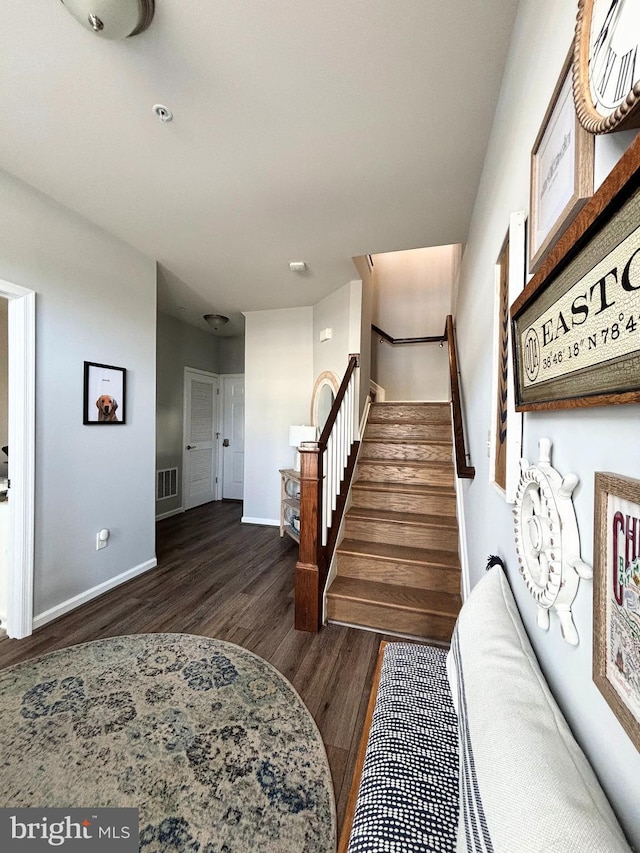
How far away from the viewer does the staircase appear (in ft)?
7.18

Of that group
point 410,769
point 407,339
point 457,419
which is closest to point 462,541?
point 457,419

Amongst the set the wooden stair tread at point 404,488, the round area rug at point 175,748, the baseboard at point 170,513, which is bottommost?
the round area rug at point 175,748

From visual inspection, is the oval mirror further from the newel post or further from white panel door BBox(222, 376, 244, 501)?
white panel door BBox(222, 376, 244, 501)

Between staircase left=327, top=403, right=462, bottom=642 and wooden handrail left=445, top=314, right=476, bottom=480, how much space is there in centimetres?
63

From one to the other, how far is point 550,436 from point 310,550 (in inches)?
68.8

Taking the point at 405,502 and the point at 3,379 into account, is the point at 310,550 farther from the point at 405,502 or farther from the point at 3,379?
the point at 3,379

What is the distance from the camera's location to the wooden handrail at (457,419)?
6.35 ft

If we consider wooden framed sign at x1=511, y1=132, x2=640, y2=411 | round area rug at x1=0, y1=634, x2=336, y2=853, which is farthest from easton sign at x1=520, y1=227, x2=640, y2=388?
round area rug at x1=0, y1=634, x2=336, y2=853

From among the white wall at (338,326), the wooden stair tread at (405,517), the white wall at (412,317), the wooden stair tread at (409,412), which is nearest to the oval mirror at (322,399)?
the white wall at (338,326)

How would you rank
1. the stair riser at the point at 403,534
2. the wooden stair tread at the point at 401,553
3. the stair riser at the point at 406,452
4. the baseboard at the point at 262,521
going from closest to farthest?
the wooden stair tread at the point at 401,553, the stair riser at the point at 403,534, the stair riser at the point at 406,452, the baseboard at the point at 262,521

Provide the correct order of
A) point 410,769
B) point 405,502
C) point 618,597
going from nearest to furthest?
point 618,597 < point 410,769 < point 405,502

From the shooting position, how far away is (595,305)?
18.7 inches

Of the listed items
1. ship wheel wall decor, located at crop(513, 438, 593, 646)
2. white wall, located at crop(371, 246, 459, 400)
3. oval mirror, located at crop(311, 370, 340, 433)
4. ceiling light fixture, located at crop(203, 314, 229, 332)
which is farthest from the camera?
white wall, located at crop(371, 246, 459, 400)

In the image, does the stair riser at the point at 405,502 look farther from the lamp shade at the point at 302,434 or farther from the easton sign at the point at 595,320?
the easton sign at the point at 595,320
